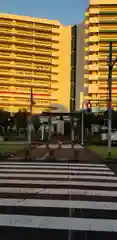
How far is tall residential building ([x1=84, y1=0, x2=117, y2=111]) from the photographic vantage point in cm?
8650

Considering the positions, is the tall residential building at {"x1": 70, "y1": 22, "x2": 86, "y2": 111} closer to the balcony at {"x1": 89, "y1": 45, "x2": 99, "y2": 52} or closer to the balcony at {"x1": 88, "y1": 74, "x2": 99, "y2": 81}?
the balcony at {"x1": 89, "y1": 45, "x2": 99, "y2": 52}

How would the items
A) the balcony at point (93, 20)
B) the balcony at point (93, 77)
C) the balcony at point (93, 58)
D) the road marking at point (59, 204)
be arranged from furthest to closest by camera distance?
1. the balcony at point (93, 20)
2. the balcony at point (93, 58)
3. the balcony at point (93, 77)
4. the road marking at point (59, 204)

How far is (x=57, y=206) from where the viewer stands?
26.8 ft

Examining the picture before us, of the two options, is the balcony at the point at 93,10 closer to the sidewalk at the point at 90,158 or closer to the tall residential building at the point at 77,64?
the tall residential building at the point at 77,64

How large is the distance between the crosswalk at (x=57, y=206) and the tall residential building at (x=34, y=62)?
78.7m

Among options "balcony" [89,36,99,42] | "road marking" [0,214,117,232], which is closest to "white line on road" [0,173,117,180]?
"road marking" [0,214,117,232]

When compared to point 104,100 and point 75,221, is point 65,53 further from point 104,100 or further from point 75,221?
point 75,221

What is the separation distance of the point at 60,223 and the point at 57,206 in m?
1.40

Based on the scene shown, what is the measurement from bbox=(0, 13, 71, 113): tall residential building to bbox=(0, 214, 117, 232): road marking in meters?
A: 83.1

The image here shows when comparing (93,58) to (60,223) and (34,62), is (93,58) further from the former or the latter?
(60,223)

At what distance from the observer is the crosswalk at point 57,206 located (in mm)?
6262

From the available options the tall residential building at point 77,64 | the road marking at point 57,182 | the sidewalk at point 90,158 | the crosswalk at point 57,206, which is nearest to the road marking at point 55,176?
the crosswalk at point 57,206

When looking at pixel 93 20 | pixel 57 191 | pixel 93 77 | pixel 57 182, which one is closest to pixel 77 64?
pixel 93 20

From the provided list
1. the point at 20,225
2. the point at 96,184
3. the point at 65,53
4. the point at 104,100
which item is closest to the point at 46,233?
the point at 20,225
